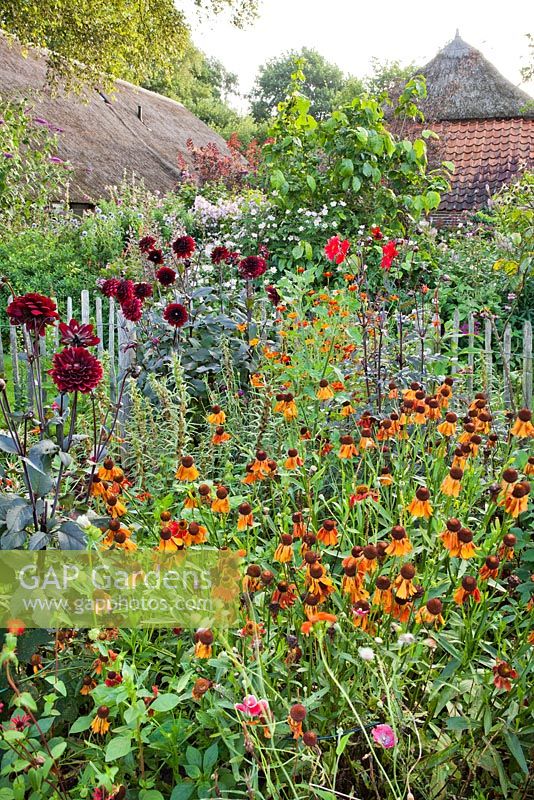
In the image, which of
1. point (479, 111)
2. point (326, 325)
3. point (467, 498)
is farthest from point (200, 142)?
point (467, 498)

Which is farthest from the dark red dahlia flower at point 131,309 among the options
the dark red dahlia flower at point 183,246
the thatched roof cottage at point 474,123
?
the thatched roof cottage at point 474,123

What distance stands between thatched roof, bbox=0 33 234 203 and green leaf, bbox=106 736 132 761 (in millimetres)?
11461

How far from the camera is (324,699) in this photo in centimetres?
139

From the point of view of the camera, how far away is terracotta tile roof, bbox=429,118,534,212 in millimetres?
12945

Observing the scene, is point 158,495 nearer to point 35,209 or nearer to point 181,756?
point 181,756

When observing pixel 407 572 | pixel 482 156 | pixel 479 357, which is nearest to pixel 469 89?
pixel 482 156

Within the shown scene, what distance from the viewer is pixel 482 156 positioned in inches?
543

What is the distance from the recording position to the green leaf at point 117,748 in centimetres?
112

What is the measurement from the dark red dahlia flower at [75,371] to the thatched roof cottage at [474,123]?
33.4 feet

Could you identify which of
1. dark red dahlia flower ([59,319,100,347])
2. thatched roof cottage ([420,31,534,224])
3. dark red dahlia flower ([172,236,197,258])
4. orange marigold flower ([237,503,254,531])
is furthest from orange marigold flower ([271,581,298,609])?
thatched roof cottage ([420,31,534,224])

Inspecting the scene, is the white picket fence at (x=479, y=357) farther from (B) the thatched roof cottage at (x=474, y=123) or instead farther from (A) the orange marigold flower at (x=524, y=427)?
(B) the thatched roof cottage at (x=474, y=123)

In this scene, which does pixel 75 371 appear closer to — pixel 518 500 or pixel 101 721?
pixel 101 721

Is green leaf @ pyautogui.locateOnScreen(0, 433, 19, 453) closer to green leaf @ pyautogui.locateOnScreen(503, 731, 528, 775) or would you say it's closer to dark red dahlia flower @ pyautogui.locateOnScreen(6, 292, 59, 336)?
dark red dahlia flower @ pyautogui.locateOnScreen(6, 292, 59, 336)

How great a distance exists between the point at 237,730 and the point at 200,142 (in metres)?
20.0
